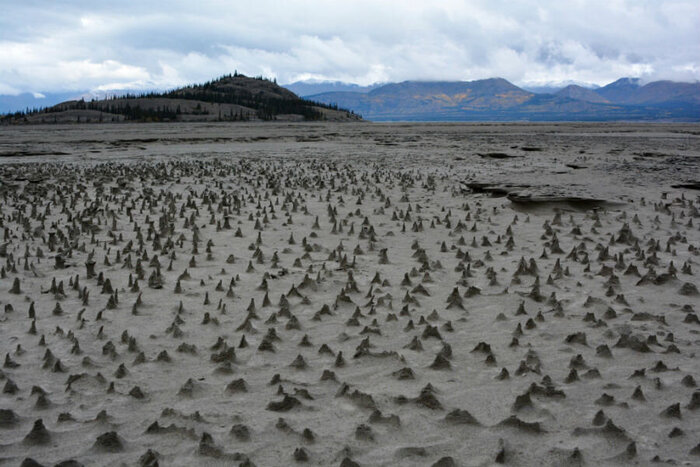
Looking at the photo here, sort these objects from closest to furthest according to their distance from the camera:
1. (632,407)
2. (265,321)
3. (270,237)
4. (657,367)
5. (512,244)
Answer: (632,407) < (657,367) < (265,321) < (512,244) < (270,237)

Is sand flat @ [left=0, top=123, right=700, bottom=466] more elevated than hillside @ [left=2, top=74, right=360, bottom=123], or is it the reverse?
hillside @ [left=2, top=74, right=360, bottom=123]

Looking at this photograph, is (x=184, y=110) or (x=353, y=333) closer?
(x=353, y=333)

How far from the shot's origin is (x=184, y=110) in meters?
107

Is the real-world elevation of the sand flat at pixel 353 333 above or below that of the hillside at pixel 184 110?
below

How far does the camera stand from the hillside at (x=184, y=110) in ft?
305

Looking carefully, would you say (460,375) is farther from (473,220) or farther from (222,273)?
(473,220)

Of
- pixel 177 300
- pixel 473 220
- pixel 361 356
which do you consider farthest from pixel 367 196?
pixel 361 356

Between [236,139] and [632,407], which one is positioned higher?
[236,139]

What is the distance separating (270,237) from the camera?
8938 mm

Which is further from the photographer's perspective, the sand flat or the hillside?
the hillside

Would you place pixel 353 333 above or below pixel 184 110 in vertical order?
below

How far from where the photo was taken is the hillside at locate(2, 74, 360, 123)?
93019 mm

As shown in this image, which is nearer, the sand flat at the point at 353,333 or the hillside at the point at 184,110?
the sand flat at the point at 353,333

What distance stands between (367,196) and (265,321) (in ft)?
25.3
